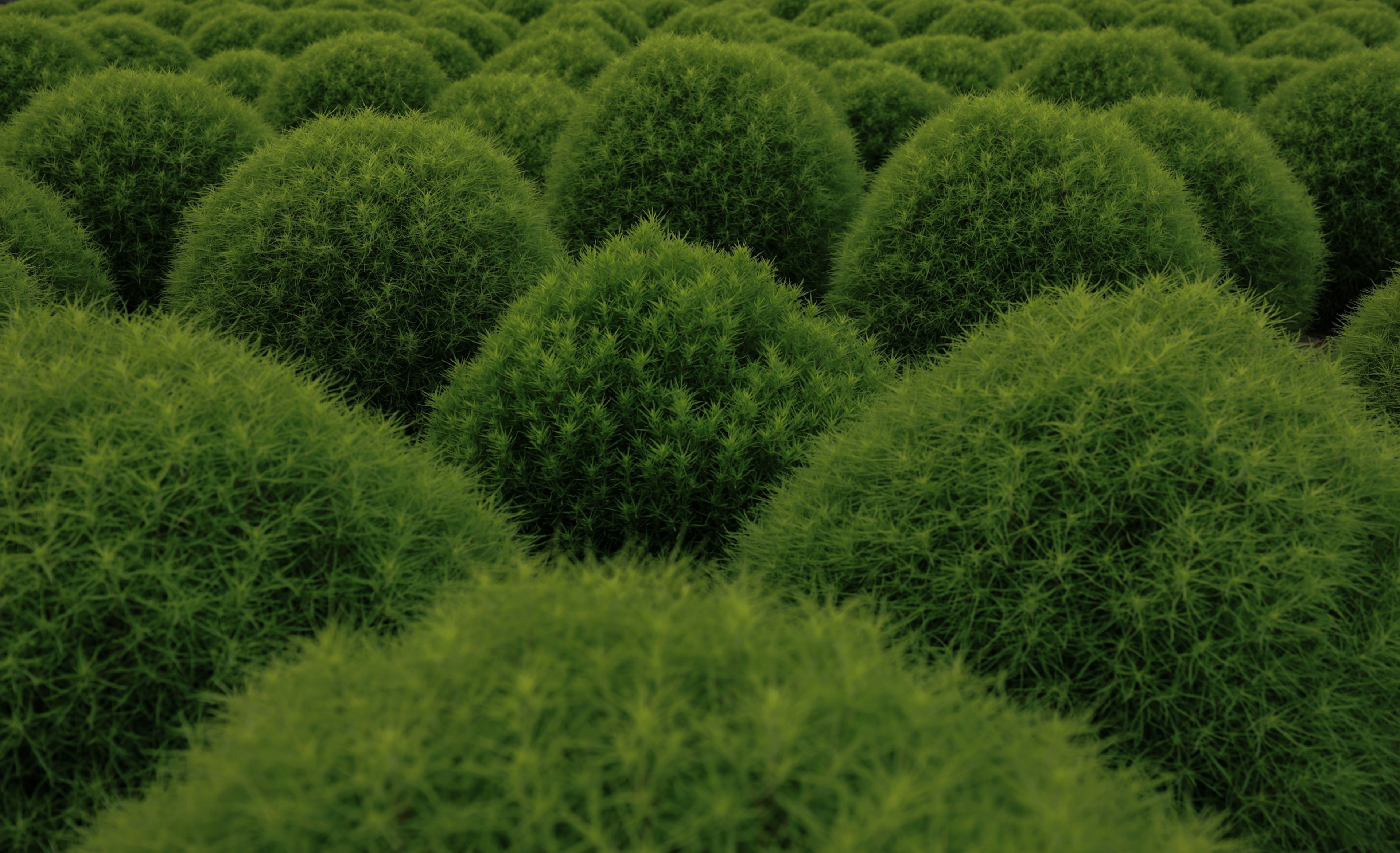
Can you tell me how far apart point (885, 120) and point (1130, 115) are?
2.46 m

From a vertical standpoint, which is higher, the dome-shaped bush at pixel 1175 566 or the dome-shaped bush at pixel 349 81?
the dome-shaped bush at pixel 1175 566

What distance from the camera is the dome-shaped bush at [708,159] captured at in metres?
5.10

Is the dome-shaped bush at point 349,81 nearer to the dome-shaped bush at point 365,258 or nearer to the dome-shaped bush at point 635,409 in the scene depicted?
the dome-shaped bush at point 365,258

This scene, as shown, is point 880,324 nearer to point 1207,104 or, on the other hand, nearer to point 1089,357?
point 1089,357

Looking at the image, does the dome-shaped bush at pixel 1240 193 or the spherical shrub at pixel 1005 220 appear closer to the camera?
the spherical shrub at pixel 1005 220

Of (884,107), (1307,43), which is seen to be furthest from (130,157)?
(1307,43)

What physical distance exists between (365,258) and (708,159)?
6.51 feet

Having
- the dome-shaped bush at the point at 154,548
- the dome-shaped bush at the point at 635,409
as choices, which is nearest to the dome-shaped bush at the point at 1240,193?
the dome-shaped bush at the point at 635,409

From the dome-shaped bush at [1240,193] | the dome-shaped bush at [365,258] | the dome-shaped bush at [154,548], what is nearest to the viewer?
the dome-shaped bush at [154,548]

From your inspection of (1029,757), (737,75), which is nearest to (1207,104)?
(737,75)

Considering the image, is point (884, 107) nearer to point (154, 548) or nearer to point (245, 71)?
point (245, 71)

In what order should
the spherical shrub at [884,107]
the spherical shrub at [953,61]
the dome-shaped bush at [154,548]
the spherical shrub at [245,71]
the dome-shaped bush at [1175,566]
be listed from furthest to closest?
the spherical shrub at [953,61], the spherical shrub at [245,71], the spherical shrub at [884,107], the dome-shaped bush at [1175,566], the dome-shaped bush at [154,548]

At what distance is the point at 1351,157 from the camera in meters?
6.55

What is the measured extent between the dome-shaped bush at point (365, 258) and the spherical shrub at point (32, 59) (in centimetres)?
476
